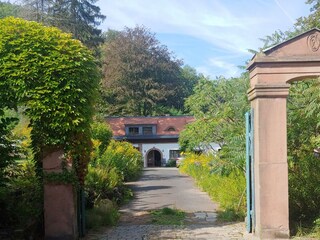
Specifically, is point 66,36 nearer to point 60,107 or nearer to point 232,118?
point 60,107

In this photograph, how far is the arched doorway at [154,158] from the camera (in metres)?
59.9

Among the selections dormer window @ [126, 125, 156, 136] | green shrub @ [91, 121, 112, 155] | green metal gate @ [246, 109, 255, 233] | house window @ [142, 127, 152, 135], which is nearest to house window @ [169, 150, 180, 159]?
dormer window @ [126, 125, 156, 136]

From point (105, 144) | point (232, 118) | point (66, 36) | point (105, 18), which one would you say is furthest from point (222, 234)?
point (105, 18)

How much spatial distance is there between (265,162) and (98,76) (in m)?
3.68

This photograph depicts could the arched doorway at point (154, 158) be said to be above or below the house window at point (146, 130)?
below

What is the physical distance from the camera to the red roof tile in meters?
57.5

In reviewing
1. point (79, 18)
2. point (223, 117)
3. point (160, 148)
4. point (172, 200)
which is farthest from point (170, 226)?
point (160, 148)

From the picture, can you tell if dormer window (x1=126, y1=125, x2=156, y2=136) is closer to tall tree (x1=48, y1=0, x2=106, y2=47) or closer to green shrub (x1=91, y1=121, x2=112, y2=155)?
tall tree (x1=48, y1=0, x2=106, y2=47)

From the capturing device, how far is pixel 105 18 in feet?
151

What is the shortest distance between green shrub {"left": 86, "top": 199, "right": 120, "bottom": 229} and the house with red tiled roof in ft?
152

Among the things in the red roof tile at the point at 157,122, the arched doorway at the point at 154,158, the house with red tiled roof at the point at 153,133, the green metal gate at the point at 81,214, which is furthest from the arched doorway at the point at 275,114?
the arched doorway at the point at 154,158

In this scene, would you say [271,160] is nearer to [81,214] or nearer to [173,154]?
[81,214]

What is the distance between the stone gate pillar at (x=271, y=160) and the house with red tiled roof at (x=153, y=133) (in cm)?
4863

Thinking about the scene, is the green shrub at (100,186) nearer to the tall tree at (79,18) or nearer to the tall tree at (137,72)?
the tall tree at (79,18)
